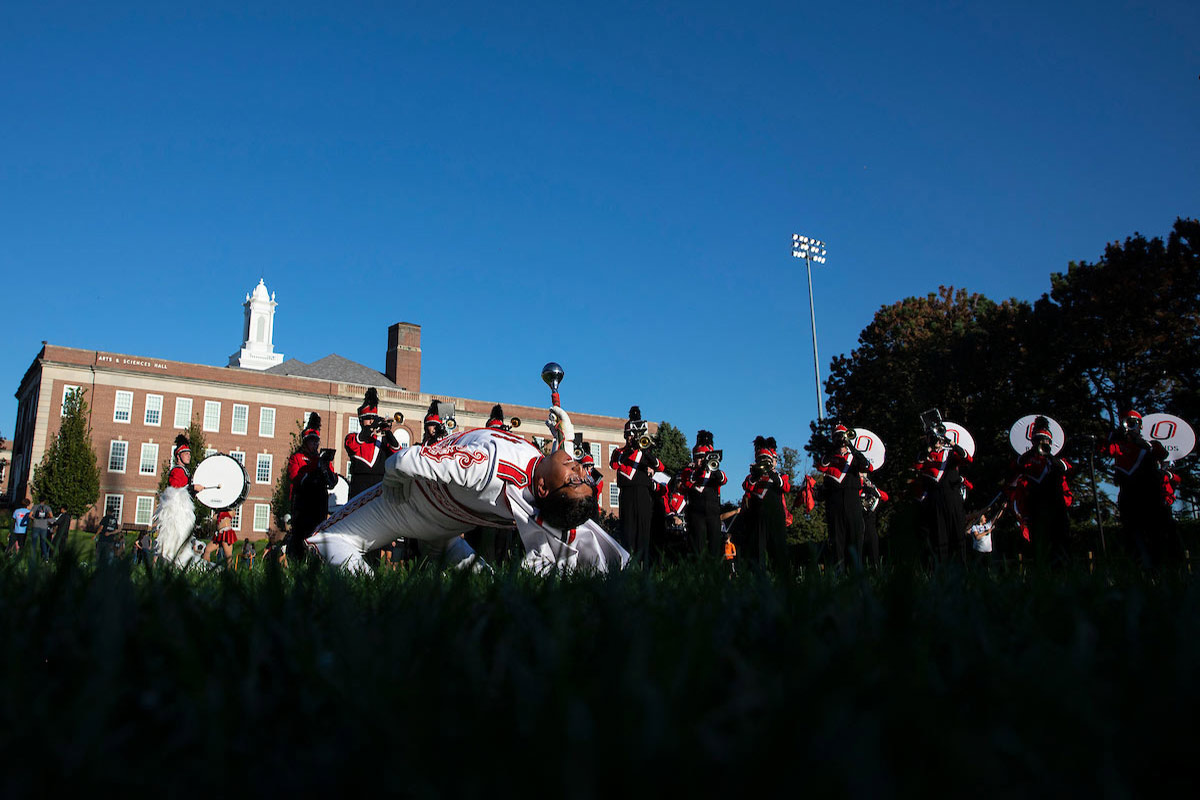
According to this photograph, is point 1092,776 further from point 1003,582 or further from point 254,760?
point 1003,582

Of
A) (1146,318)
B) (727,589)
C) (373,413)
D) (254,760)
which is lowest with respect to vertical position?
(254,760)

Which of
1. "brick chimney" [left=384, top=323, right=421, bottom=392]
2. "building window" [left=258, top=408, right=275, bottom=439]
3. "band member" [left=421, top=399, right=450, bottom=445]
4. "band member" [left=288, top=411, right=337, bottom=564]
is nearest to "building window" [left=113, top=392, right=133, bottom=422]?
"building window" [left=258, top=408, right=275, bottom=439]

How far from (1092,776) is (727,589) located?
165 centimetres

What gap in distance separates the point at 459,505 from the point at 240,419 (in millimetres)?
58006

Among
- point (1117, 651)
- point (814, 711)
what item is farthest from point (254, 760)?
point (1117, 651)

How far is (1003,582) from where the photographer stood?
9.59 feet

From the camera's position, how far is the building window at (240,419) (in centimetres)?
5778

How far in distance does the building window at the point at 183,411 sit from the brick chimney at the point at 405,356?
1928 centimetres

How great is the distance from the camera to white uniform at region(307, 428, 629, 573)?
15.5 ft

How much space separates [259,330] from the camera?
4747 inches

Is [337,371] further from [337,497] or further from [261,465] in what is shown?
[337,497]

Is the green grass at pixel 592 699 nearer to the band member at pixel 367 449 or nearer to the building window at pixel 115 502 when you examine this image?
the band member at pixel 367 449

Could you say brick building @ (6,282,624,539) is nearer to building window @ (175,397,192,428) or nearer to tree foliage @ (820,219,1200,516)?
building window @ (175,397,192,428)

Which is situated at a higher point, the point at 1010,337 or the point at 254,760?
the point at 1010,337
